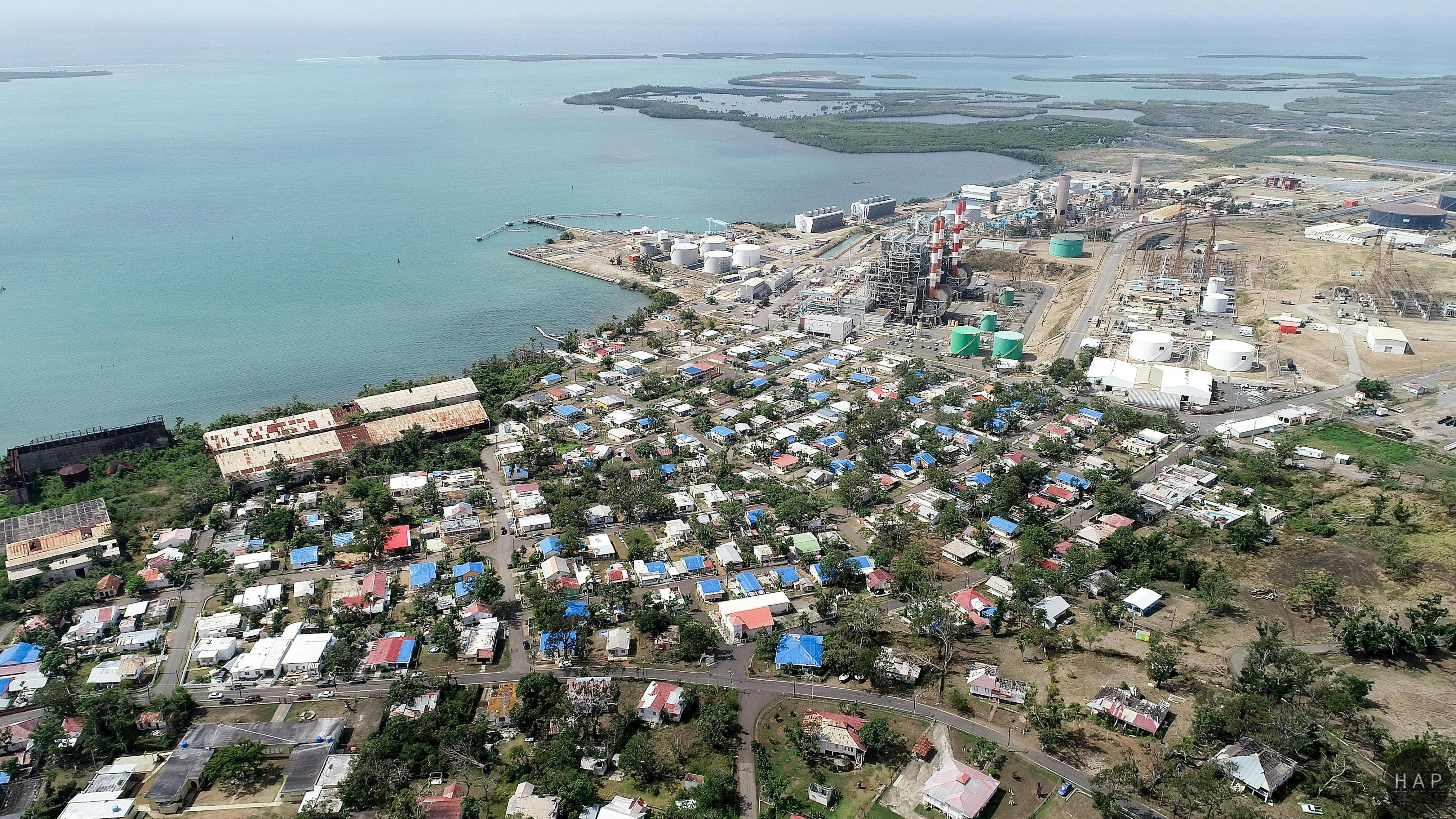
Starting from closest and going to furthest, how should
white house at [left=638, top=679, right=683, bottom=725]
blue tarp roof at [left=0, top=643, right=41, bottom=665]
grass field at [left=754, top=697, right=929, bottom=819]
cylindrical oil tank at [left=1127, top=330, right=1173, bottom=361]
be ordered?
grass field at [left=754, top=697, right=929, bottom=819] → white house at [left=638, top=679, right=683, bottom=725] → blue tarp roof at [left=0, top=643, right=41, bottom=665] → cylindrical oil tank at [left=1127, top=330, right=1173, bottom=361]

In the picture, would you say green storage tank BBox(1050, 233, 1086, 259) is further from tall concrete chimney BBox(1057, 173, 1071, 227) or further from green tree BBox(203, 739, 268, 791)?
green tree BBox(203, 739, 268, 791)

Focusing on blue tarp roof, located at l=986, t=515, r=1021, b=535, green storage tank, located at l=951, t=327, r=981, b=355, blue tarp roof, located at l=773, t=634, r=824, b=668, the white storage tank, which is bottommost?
A: blue tarp roof, located at l=773, t=634, r=824, b=668

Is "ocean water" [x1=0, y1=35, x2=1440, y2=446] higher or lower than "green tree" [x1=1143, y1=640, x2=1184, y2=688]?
higher

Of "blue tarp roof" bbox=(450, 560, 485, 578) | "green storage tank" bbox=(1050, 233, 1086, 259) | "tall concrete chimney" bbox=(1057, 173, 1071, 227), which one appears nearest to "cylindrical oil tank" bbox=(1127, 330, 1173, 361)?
"green storage tank" bbox=(1050, 233, 1086, 259)

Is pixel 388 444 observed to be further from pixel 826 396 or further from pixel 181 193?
pixel 181 193

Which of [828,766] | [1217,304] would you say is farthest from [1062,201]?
[828,766]

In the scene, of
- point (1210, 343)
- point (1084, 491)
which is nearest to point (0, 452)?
point (1084, 491)

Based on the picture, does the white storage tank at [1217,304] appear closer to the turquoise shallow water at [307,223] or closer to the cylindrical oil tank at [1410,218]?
the cylindrical oil tank at [1410,218]
